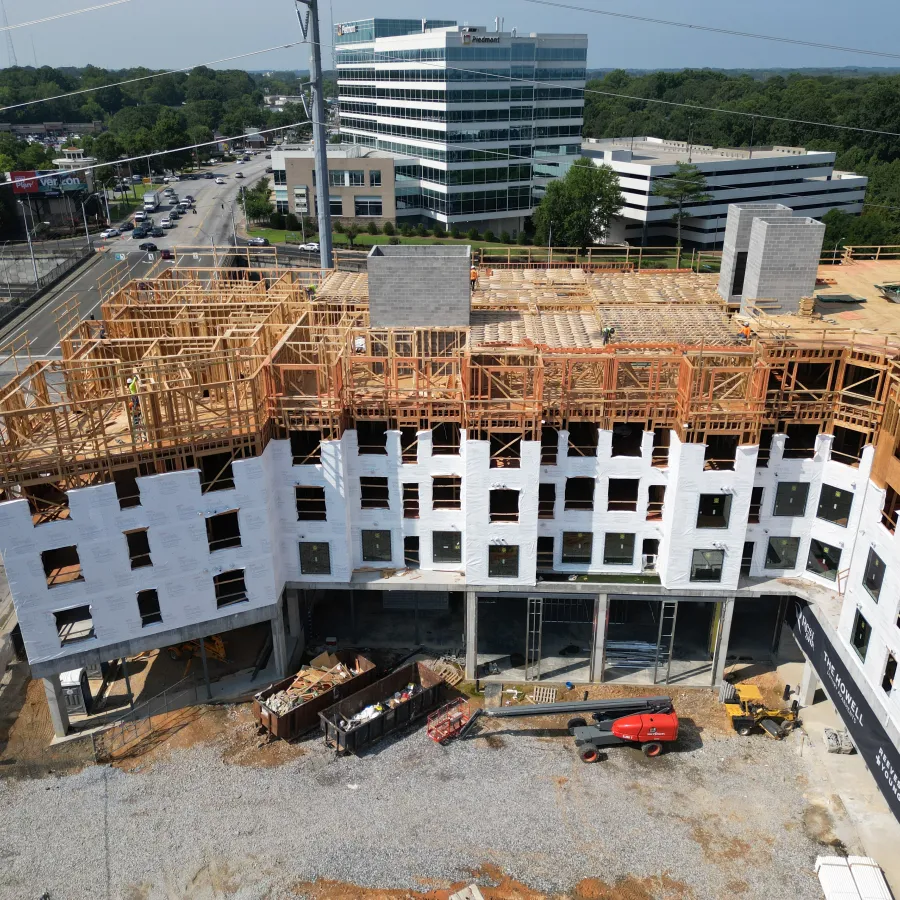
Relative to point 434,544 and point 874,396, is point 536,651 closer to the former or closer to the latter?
point 434,544

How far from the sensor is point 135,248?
13075cm

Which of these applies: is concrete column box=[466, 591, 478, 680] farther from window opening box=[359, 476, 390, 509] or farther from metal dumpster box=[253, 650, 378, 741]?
window opening box=[359, 476, 390, 509]

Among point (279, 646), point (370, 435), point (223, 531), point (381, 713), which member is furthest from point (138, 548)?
point (381, 713)

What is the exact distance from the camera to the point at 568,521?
3947 centimetres

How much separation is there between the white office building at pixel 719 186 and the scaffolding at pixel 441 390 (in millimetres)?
103556

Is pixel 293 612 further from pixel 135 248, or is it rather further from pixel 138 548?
pixel 135 248

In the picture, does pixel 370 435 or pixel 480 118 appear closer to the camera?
pixel 370 435

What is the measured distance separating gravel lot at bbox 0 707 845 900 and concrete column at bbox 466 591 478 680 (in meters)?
4.34

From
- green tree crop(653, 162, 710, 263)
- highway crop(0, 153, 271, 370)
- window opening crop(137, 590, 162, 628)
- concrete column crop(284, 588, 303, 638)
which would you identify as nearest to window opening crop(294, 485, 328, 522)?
concrete column crop(284, 588, 303, 638)

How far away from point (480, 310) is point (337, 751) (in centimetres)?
2477

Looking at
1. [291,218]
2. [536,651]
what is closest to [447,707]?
[536,651]

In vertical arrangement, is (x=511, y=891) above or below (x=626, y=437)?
below

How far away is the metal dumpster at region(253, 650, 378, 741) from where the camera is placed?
37.2m

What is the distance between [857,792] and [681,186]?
113198 millimetres
